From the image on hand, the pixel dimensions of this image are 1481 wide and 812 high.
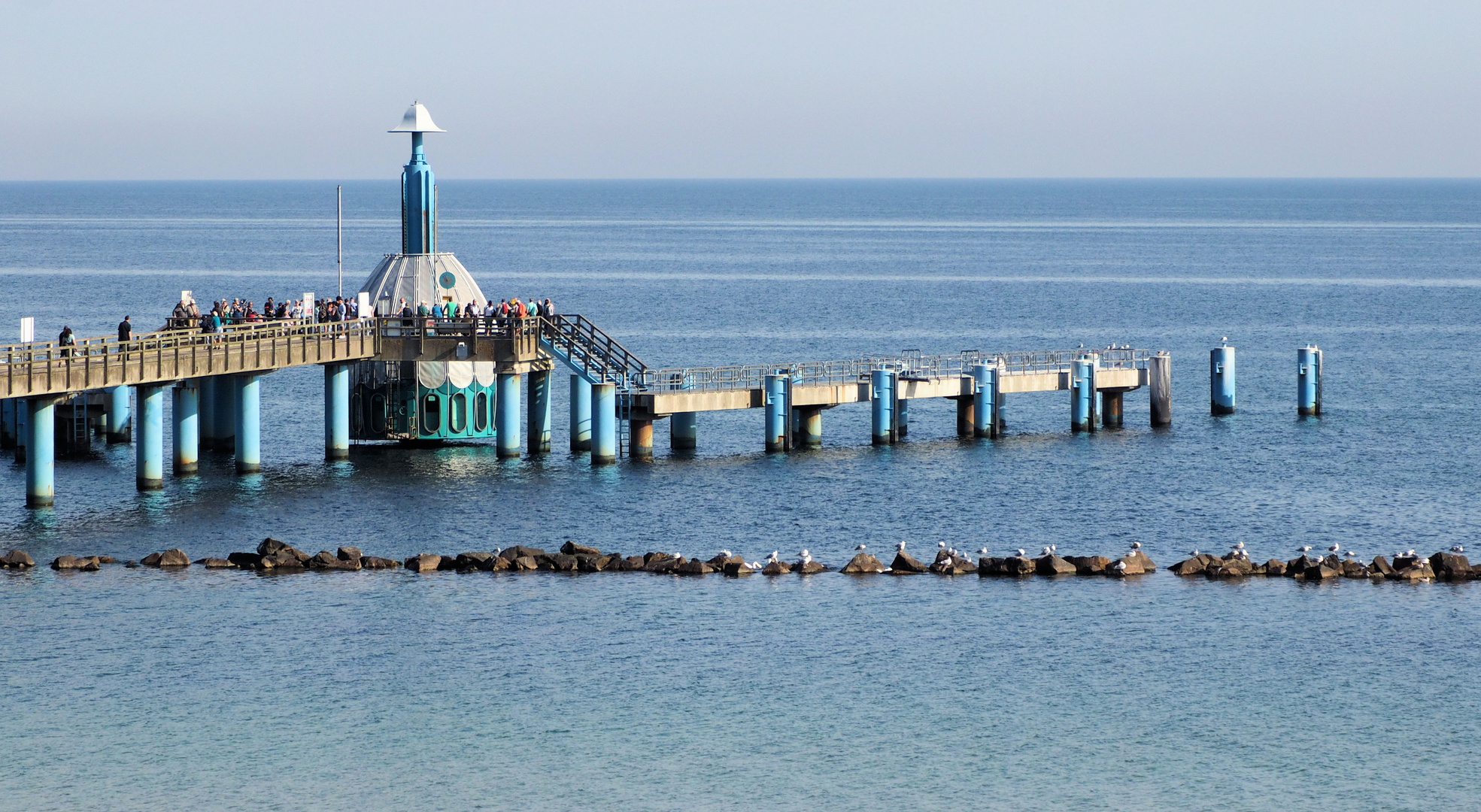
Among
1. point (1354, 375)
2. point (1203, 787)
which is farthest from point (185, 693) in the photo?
point (1354, 375)

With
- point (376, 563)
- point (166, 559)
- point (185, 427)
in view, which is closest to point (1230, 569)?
point (376, 563)

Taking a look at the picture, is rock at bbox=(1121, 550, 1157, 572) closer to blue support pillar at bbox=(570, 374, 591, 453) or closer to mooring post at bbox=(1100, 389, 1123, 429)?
blue support pillar at bbox=(570, 374, 591, 453)

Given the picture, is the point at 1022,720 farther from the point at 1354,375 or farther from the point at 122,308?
the point at 122,308

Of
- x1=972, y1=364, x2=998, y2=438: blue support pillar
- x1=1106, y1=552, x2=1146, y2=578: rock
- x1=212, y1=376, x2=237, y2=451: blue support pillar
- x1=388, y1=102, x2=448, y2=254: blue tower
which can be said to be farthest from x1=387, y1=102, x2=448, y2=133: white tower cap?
x1=1106, y1=552, x2=1146, y2=578: rock

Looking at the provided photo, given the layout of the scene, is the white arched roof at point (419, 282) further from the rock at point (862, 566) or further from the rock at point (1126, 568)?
the rock at point (1126, 568)

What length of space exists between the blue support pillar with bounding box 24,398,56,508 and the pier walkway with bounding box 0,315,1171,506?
0.04 meters

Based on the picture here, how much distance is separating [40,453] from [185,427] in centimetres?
601

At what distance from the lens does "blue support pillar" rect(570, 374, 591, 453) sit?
203ft

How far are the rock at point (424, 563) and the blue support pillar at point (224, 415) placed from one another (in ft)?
61.1

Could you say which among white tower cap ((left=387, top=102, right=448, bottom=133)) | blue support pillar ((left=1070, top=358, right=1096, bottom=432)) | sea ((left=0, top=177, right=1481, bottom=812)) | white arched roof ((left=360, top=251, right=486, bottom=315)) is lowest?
sea ((left=0, top=177, right=1481, bottom=812))

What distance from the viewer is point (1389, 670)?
3738cm

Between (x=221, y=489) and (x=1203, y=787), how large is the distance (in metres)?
32.3

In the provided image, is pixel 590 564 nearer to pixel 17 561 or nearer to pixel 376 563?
pixel 376 563

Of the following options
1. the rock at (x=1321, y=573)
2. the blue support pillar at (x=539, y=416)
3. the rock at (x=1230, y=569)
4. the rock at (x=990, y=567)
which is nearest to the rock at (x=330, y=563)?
the rock at (x=990, y=567)
